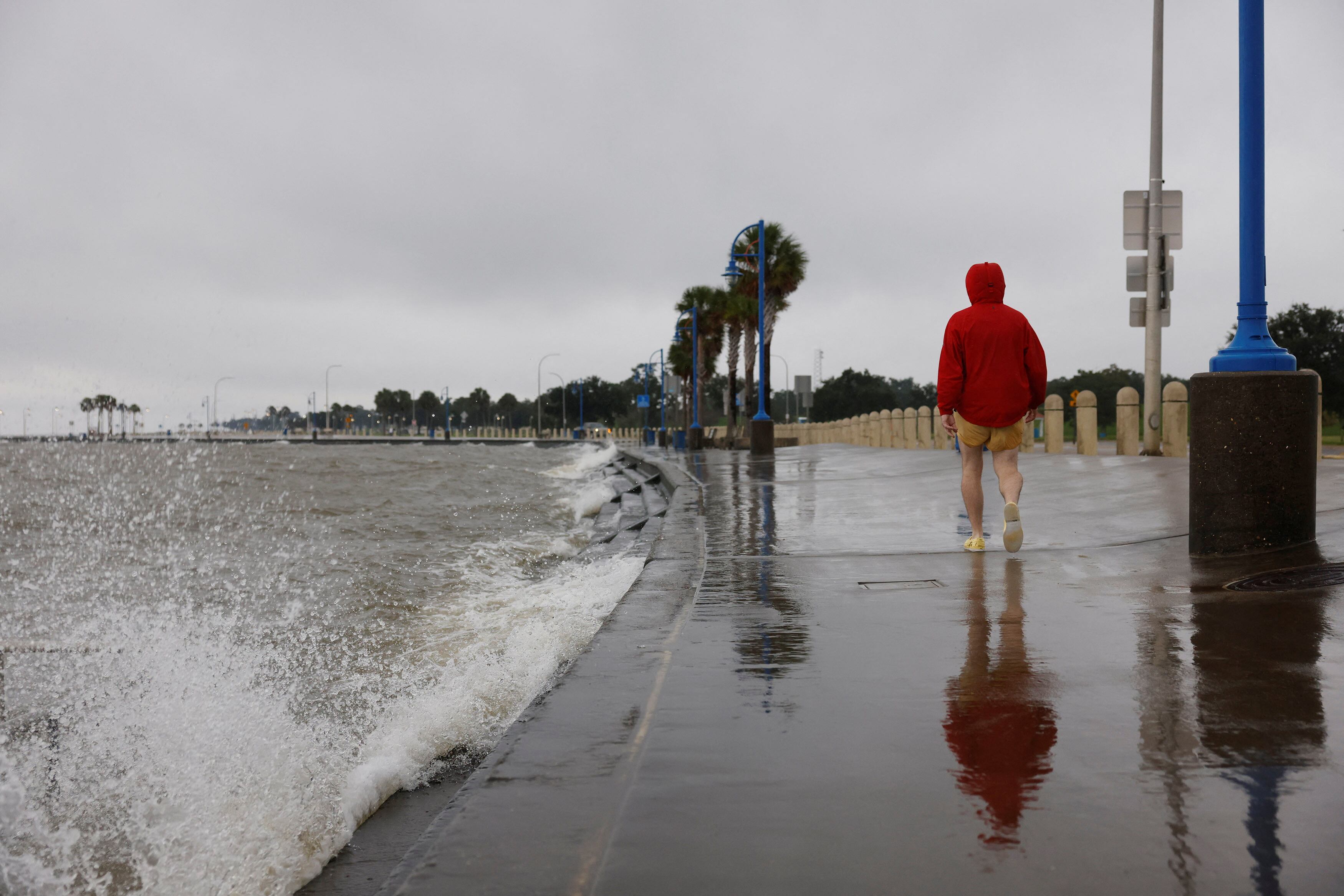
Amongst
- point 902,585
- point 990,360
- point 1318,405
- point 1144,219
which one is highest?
point 1144,219

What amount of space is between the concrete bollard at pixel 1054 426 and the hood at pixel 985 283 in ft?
47.8

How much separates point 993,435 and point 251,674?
15.3 feet

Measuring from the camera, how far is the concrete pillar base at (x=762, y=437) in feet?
87.9

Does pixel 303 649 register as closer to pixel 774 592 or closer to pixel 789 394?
pixel 774 592

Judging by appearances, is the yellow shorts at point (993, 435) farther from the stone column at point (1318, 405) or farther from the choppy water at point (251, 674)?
the choppy water at point (251, 674)

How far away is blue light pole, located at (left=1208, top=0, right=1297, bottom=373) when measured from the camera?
584 centimetres

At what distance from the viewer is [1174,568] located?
5.48 meters

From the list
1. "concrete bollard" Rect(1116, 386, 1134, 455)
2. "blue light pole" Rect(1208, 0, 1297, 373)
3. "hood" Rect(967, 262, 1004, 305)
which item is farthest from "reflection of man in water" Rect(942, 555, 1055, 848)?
"concrete bollard" Rect(1116, 386, 1134, 455)

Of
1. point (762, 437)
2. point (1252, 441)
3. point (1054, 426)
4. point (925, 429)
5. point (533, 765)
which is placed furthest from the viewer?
point (925, 429)

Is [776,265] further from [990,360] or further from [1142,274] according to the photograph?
[990,360]

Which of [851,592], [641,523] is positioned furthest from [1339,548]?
[641,523]

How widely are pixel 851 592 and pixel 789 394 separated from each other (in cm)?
15381

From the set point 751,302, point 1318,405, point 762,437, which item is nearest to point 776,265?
point 751,302

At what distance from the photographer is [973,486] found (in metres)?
6.36
